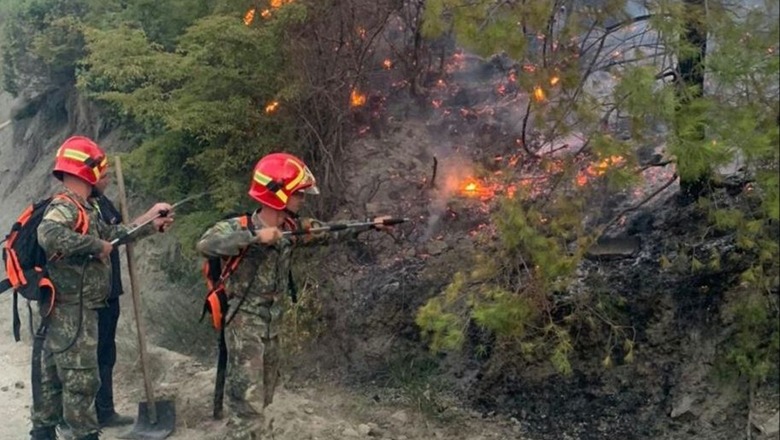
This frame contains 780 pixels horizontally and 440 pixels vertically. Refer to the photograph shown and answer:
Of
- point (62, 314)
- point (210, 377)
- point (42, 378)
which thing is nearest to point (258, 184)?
point (62, 314)

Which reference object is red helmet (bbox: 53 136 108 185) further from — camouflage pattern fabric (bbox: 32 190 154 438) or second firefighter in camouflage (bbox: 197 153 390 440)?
second firefighter in camouflage (bbox: 197 153 390 440)

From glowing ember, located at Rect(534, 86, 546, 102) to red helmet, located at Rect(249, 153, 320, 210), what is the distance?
176 cm

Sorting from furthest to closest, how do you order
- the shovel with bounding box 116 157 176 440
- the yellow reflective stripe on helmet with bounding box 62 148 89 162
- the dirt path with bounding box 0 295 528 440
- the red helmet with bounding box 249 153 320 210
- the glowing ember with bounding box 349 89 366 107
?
the glowing ember with bounding box 349 89 366 107 < the shovel with bounding box 116 157 176 440 < the dirt path with bounding box 0 295 528 440 < the yellow reflective stripe on helmet with bounding box 62 148 89 162 < the red helmet with bounding box 249 153 320 210

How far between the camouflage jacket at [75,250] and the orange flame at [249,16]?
2701 mm

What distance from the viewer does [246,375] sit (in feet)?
19.5

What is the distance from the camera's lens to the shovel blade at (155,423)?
23.2 feet

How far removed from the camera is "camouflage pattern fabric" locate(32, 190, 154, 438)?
20.4 feet

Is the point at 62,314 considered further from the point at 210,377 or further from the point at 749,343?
the point at 749,343

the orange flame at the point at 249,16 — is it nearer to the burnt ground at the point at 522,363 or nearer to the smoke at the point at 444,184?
the burnt ground at the point at 522,363

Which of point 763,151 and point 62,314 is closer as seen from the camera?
point 763,151

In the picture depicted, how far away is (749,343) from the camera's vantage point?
18.9 feet

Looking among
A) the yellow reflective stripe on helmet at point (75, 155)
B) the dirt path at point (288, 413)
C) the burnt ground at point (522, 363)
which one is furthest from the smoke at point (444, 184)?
the yellow reflective stripe on helmet at point (75, 155)

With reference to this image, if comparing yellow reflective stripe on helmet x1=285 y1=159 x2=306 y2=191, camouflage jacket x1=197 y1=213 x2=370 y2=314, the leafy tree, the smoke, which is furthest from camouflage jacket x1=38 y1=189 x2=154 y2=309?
the smoke

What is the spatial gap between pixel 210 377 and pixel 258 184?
10.0ft
